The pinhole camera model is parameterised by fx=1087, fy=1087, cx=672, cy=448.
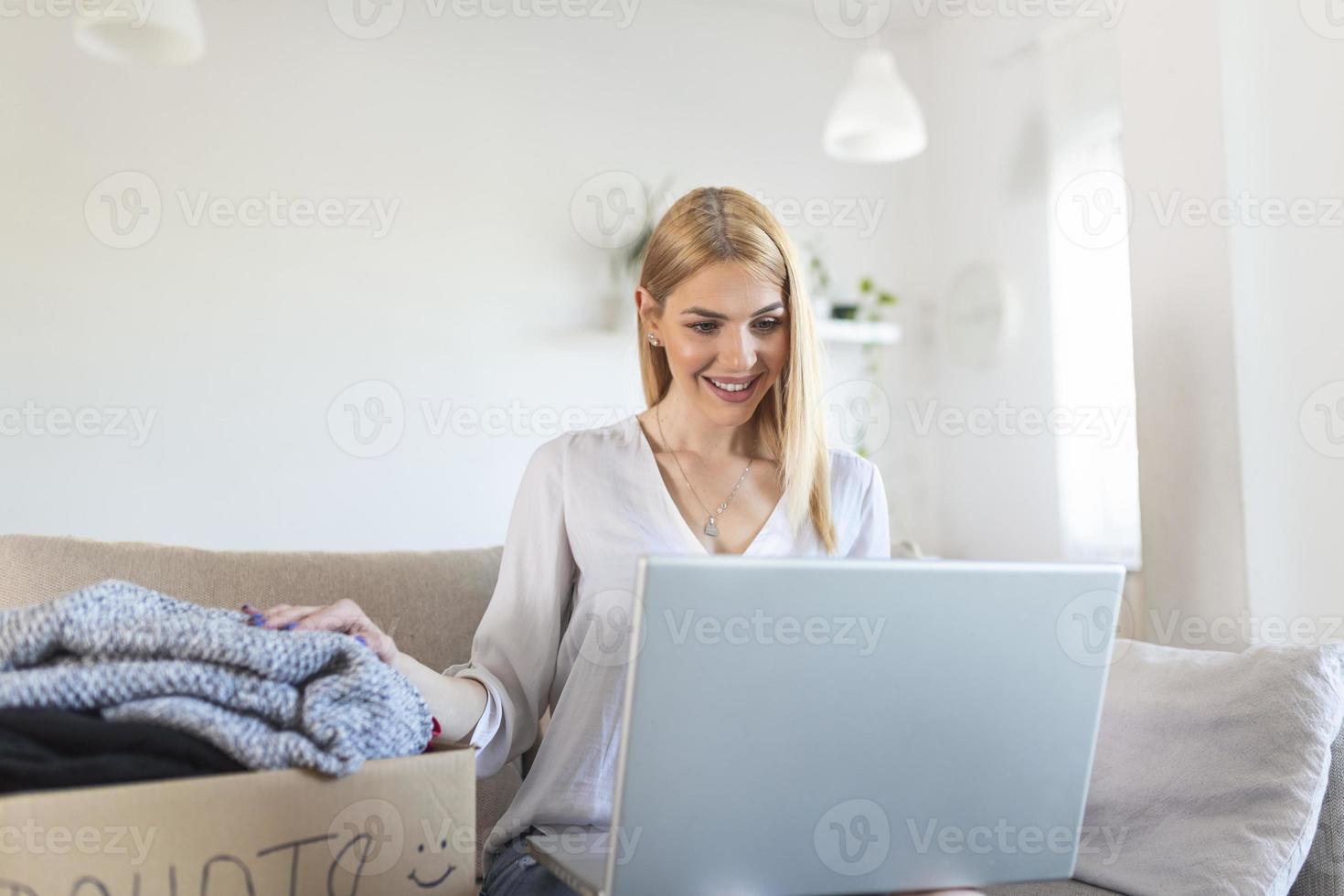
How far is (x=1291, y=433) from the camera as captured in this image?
4.83ft

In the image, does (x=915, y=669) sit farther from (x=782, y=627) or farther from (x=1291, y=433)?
(x=1291, y=433)

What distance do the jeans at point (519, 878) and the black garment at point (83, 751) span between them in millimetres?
442

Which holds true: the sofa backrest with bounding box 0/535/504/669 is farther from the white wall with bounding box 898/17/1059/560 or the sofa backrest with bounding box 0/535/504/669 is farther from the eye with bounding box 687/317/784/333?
the white wall with bounding box 898/17/1059/560

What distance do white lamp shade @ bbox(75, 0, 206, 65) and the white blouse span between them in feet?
4.81

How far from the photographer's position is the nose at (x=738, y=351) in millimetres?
1368

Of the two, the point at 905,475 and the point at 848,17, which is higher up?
the point at 848,17

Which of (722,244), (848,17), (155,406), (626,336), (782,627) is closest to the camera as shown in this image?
(782,627)

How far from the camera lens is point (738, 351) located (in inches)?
53.8

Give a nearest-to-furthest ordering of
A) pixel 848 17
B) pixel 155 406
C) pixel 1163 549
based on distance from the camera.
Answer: pixel 1163 549 → pixel 155 406 → pixel 848 17

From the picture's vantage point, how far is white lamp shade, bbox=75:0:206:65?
2172 millimetres

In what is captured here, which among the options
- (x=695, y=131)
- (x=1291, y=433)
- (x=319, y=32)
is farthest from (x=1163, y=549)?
(x=319, y=32)

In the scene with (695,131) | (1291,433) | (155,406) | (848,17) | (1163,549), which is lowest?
(1163,549)

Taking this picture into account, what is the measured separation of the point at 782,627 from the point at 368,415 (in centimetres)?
263

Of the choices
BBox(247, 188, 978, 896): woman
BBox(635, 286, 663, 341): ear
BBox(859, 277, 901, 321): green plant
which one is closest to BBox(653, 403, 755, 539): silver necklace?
BBox(247, 188, 978, 896): woman
